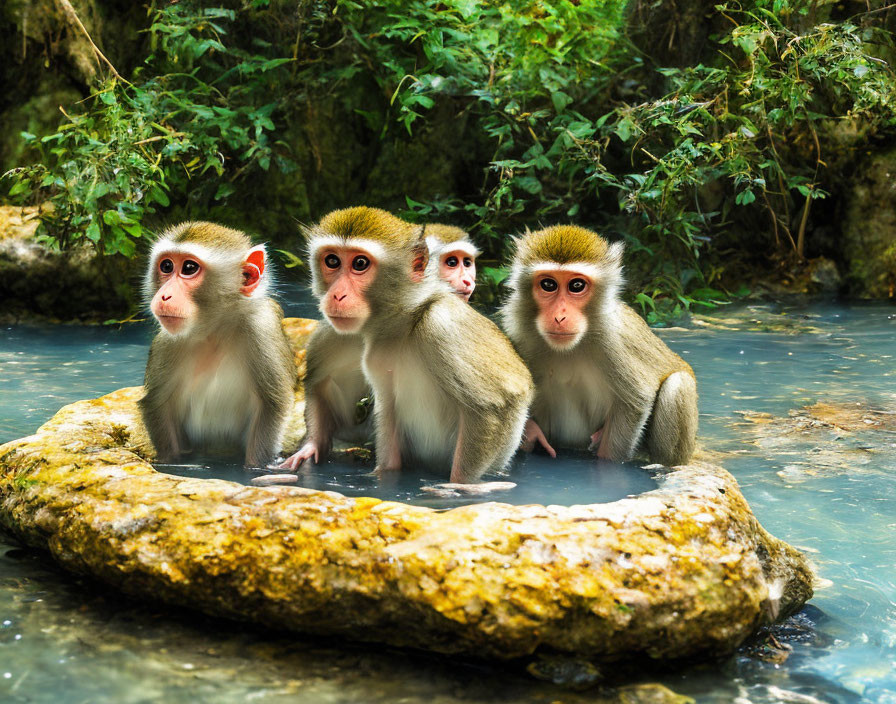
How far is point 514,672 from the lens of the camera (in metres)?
2.92

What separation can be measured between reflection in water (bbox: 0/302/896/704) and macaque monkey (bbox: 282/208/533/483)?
213mm

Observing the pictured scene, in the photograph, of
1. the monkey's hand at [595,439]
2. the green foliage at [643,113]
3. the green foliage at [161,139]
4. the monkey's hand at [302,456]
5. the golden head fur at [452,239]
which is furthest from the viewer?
the green foliage at [643,113]

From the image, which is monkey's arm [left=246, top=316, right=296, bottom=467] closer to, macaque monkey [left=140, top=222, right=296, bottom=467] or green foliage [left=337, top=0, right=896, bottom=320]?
macaque monkey [left=140, top=222, right=296, bottom=467]

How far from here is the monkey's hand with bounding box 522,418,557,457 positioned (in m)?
4.77

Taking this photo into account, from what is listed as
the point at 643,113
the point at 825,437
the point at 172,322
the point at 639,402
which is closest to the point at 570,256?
the point at 639,402

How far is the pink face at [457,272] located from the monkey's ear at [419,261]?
1.40m

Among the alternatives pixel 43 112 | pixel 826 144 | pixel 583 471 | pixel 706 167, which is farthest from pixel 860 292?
pixel 43 112

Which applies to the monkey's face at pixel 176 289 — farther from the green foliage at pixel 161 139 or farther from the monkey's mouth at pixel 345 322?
the green foliage at pixel 161 139

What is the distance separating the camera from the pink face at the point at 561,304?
438 cm

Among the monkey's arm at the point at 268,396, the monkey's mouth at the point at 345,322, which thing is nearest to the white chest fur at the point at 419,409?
the monkey's mouth at the point at 345,322

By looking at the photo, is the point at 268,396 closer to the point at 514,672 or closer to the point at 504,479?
the point at 504,479

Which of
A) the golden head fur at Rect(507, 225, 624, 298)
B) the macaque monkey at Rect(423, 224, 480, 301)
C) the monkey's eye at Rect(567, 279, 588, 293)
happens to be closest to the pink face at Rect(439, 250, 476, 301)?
the macaque monkey at Rect(423, 224, 480, 301)

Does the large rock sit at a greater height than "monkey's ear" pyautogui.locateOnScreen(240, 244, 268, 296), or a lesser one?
lesser

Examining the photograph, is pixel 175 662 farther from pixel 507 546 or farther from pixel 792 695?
pixel 792 695
